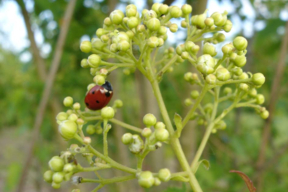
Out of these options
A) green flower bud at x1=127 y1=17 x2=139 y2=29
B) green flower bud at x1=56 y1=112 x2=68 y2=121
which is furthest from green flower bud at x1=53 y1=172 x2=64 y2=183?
green flower bud at x1=127 y1=17 x2=139 y2=29

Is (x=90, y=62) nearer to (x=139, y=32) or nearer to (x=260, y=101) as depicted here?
(x=139, y=32)

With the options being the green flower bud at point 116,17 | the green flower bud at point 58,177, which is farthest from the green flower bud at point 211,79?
the green flower bud at point 58,177

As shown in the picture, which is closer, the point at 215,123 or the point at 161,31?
the point at 161,31

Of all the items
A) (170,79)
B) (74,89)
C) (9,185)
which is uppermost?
(74,89)

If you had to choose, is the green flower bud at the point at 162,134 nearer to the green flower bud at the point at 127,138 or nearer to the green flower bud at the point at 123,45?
the green flower bud at the point at 127,138

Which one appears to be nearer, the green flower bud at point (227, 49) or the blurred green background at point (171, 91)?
the green flower bud at point (227, 49)

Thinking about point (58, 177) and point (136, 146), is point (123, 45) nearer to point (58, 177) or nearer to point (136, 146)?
point (136, 146)

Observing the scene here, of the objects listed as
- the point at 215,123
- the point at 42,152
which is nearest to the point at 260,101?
the point at 215,123
